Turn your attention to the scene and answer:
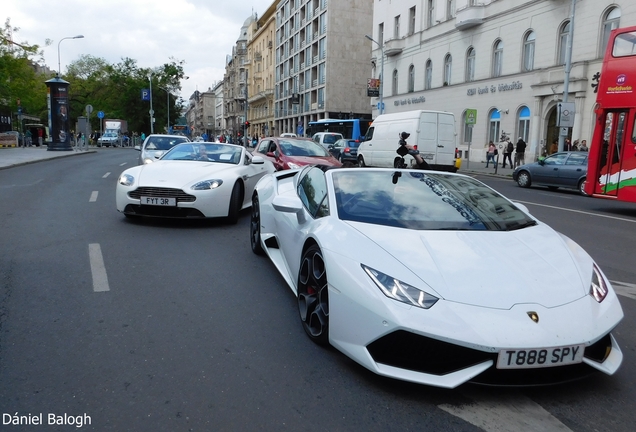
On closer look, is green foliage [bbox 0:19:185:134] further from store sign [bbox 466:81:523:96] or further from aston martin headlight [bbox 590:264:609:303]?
aston martin headlight [bbox 590:264:609:303]

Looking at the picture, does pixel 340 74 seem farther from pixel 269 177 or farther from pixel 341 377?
pixel 341 377

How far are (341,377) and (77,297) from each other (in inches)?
104

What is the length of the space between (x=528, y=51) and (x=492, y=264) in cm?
3118

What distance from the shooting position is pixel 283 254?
507 centimetres

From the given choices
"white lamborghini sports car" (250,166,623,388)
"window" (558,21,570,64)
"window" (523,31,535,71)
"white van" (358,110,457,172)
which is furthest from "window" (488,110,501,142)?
"white lamborghini sports car" (250,166,623,388)

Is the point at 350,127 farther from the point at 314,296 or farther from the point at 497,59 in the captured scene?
the point at 314,296

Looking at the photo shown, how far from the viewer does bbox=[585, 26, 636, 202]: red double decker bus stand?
38.1 feet

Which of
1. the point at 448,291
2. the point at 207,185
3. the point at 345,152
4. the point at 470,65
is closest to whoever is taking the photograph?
the point at 448,291

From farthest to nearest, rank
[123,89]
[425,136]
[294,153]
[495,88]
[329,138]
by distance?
[123,89] < [329,138] < [495,88] < [425,136] < [294,153]

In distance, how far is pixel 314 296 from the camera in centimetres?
380

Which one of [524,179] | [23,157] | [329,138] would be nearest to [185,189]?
[524,179]

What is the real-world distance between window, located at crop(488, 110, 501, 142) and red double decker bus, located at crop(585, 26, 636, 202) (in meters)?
21.4

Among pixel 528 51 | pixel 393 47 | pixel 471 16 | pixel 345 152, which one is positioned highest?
pixel 471 16

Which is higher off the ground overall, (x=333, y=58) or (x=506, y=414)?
(x=333, y=58)
